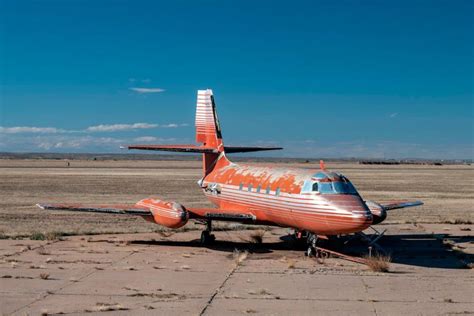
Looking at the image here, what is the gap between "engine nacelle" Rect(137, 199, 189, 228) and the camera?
21.9m

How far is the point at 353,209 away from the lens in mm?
18875

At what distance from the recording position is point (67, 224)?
30125mm

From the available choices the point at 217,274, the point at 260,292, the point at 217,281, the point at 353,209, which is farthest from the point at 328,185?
the point at 260,292

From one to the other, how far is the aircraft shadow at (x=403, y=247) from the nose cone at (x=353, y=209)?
2.79 metres

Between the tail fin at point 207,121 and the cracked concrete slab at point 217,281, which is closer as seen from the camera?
the cracked concrete slab at point 217,281

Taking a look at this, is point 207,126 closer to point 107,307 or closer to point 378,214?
point 378,214

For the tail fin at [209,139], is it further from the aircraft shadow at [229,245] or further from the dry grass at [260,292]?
the dry grass at [260,292]

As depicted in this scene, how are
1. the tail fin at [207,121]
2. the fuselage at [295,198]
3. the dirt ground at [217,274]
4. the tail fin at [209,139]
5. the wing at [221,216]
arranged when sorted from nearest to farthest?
the dirt ground at [217,274] → the fuselage at [295,198] → the wing at [221,216] → the tail fin at [209,139] → the tail fin at [207,121]

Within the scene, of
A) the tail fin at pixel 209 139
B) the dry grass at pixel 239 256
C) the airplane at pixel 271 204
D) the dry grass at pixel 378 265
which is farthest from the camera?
the tail fin at pixel 209 139

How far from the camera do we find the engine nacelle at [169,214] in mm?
21891

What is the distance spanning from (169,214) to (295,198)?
466cm

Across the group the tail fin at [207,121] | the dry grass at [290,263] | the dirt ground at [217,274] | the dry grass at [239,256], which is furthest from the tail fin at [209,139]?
the dry grass at [290,263]

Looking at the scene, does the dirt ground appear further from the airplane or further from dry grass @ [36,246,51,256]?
the airplane

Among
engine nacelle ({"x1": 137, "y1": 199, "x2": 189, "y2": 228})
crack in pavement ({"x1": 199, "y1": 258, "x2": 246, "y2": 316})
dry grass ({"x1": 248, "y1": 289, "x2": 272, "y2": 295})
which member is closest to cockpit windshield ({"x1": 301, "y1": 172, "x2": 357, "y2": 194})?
crack in pavement ({"x1": 199, "y1": 258, "x2": 246, "y2": 316})
